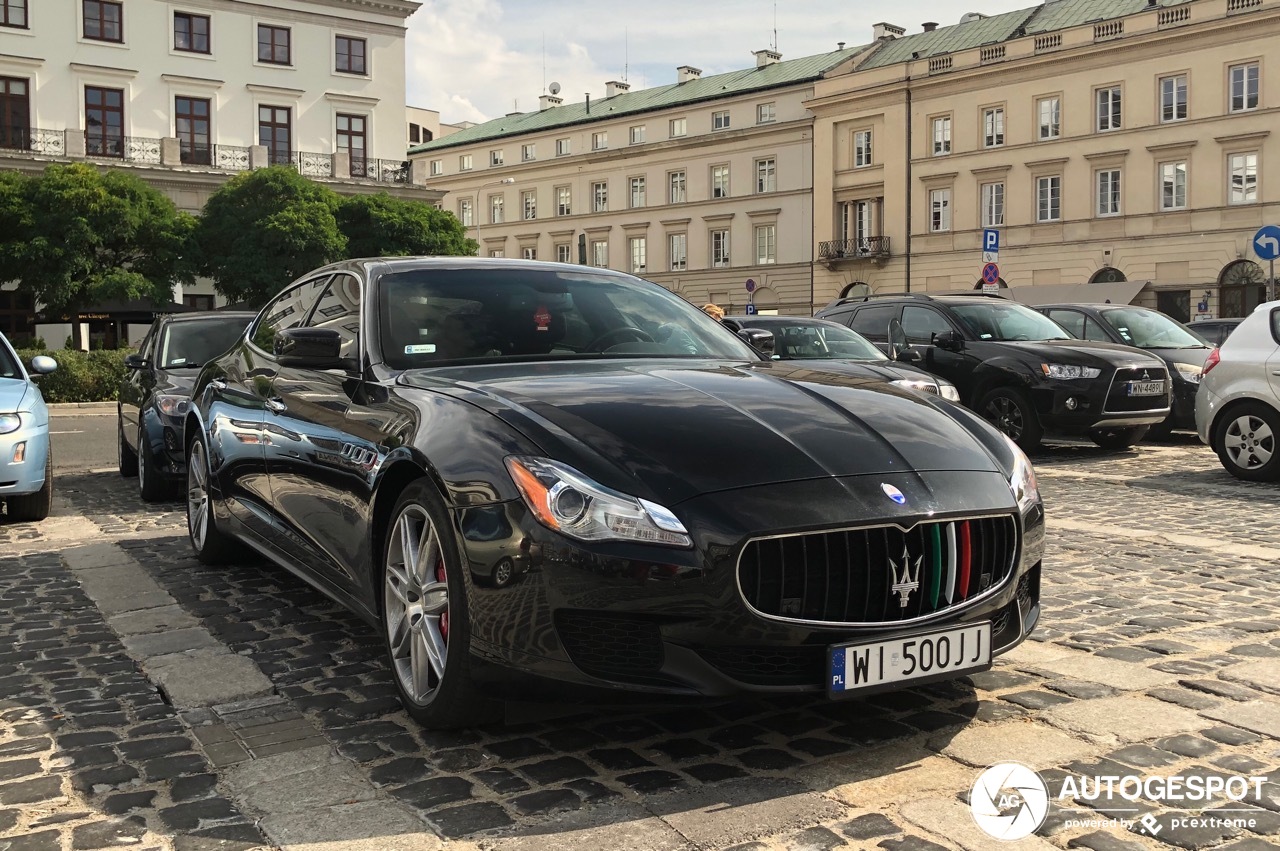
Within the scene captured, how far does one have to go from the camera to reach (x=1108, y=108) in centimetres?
4928

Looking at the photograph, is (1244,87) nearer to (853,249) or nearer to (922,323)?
(853,249)

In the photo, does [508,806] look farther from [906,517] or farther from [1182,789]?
[1182,789]

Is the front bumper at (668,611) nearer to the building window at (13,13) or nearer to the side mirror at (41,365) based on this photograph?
the side mirror at (41,365)

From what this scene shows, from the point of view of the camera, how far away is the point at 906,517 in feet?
10.6

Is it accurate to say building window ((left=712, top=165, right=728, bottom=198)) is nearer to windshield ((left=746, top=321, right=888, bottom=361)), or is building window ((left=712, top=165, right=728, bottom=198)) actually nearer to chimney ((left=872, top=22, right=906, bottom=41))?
chimney ((left=872, top=22, right=906, bottom=41))

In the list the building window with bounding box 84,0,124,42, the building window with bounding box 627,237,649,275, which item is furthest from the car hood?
the building window with bounding box 627,237,649,275

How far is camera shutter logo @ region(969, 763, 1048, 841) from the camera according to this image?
294 cm

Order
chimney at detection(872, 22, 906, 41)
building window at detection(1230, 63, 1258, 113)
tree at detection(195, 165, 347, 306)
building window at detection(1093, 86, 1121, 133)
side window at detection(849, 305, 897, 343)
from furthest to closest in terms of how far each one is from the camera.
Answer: chimney at detection(872, 22, 906, 41)
building window at detection(1093, 86, 1121, 133)
building window at detection(1230, 63, 1258, 113)
tree at detection(195, 165, 347, 306)
side window at detection(849, 305, 897, 343)

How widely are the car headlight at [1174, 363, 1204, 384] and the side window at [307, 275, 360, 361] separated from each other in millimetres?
11672

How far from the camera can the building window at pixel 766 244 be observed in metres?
65.1

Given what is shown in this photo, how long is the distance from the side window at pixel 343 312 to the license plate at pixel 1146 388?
9464 mm

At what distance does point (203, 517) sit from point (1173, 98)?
4845 centimetres

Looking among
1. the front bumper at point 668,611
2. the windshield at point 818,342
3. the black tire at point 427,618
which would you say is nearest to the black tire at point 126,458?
→ the windshield at point 818,342

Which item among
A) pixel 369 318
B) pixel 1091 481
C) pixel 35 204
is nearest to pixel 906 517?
pixel 369 318
